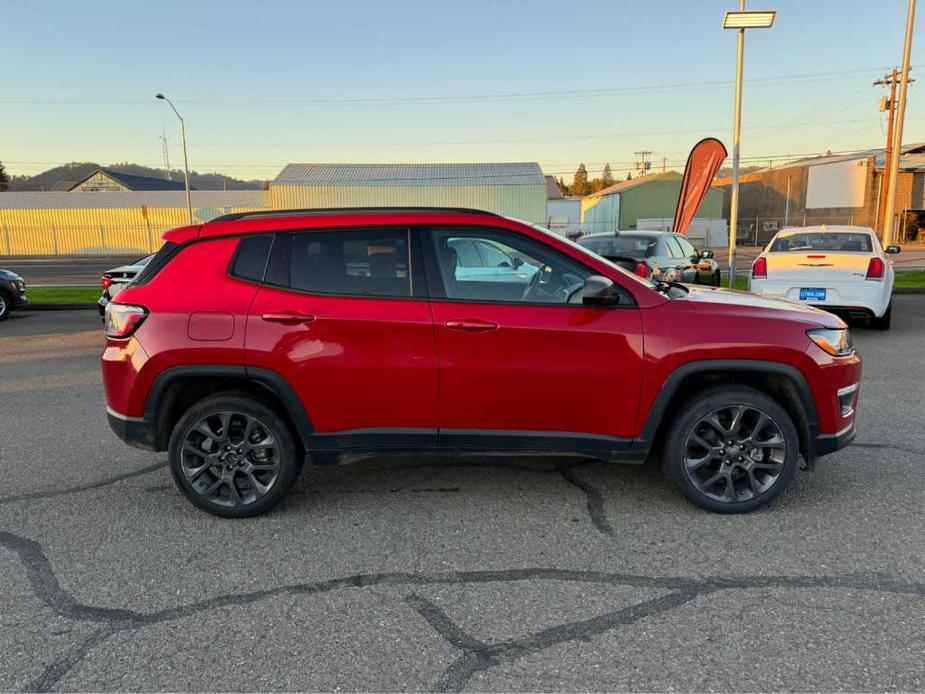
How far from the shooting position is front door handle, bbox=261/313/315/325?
3.57m

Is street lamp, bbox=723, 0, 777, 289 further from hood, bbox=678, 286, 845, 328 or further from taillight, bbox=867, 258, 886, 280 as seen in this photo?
hood, bbox=678, 286, 845, 328

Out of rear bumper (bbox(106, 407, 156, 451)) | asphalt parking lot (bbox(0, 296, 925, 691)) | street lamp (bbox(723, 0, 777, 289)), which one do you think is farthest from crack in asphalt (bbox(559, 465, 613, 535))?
street lamp (bbox(723, 0, 777, 289))

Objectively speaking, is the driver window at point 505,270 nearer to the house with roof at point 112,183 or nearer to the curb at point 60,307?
the curb at point 60,307

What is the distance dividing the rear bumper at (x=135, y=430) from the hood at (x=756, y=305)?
323 centimetres

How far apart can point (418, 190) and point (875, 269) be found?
35.3 m

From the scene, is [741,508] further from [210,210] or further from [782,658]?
[210,210]

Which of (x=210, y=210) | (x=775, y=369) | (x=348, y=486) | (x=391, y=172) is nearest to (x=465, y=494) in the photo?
(x=348, y=486)

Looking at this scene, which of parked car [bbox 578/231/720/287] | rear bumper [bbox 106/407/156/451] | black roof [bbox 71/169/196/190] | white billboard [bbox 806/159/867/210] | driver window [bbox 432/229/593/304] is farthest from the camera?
black roof [bbox 71/169/196/190]

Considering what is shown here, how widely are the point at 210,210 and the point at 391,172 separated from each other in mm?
13932

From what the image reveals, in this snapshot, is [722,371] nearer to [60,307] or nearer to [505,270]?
[505,270]

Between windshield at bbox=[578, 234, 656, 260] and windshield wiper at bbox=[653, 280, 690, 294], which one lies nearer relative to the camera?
windshield wiper at bbox=[653, 280, 690, 294]

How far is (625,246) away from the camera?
36.1 feet

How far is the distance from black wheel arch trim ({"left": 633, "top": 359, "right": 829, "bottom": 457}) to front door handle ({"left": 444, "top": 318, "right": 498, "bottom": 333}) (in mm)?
1024

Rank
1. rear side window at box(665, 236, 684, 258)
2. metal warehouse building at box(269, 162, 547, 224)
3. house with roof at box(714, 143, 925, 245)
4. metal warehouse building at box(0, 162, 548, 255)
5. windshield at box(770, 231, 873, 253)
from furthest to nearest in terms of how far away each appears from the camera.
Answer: house with roof at box(714, 143, 925, 245), metal warehouse building at box(0, 162, 548, 255), metal warehouse building at box(269, 162, 547, 224), rear side window at box(665, 236, 684, 258), windshield at box(770, 231, 873, 253)
